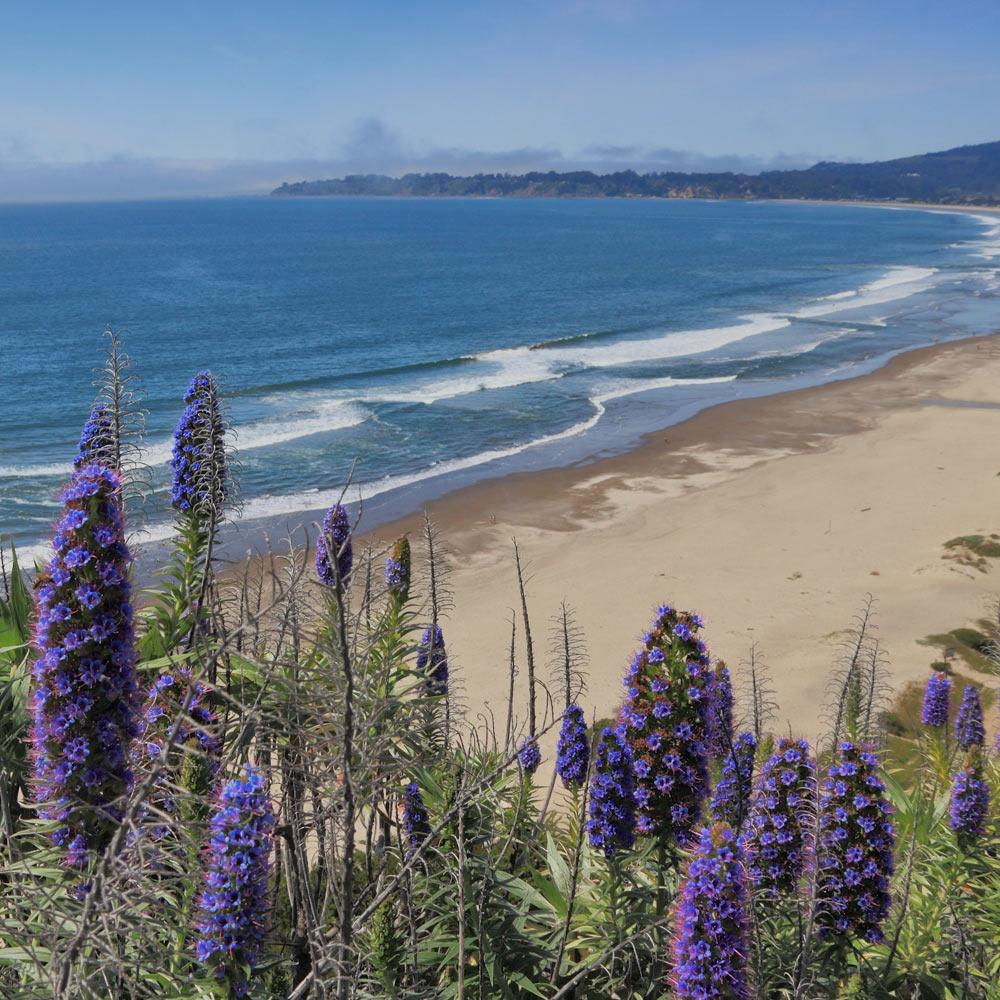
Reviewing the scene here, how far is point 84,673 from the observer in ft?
10.9

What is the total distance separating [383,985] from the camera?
163 inches

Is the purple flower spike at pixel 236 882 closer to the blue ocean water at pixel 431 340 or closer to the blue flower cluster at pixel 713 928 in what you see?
the blue flower cluster at pixel 713 928

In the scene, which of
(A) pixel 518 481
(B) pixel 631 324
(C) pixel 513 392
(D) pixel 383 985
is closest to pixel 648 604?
(A) pixel 518 481

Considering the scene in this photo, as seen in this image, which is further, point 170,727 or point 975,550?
point 975,550

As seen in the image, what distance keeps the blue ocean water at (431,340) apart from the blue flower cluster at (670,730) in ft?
10.3

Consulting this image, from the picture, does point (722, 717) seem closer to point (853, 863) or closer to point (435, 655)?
point (853, 863)

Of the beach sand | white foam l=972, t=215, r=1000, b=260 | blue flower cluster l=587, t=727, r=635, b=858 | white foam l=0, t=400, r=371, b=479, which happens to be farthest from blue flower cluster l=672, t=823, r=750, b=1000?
white foam l=972, t=215, r=1000, b=260

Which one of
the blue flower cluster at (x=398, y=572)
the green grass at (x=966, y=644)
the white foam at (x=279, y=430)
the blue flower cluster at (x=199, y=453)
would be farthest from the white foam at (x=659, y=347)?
the blue flower cluster at (x=199, y=453)

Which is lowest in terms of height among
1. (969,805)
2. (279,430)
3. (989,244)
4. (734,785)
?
(279,430)

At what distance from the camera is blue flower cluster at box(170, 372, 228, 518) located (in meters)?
5.76

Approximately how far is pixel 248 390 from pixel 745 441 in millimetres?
24797

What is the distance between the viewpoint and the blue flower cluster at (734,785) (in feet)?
20.4

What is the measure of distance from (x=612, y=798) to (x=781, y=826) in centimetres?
96

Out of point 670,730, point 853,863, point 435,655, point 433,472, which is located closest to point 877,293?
point 433,472
